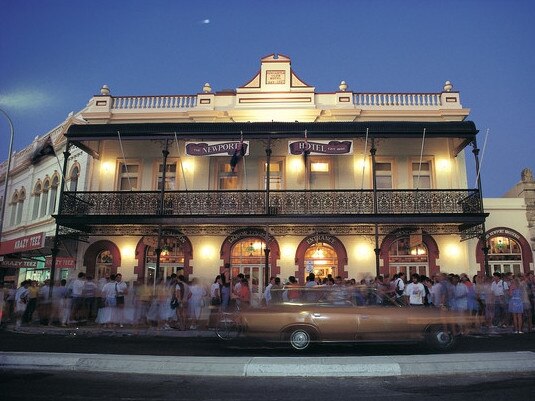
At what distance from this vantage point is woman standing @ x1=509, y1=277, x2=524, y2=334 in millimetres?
13250

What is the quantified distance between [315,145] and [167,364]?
11.7 metres

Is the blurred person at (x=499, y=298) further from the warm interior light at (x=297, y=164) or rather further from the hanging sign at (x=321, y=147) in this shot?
the warm interior light at (x=297, y=164)

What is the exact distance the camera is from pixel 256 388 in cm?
673

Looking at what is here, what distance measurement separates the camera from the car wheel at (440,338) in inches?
389

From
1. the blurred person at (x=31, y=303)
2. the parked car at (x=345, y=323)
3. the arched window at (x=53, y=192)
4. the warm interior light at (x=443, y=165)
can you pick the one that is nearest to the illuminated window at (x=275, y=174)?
the warm interior light at (x=443, y=165)

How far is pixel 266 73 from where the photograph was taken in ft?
71.8

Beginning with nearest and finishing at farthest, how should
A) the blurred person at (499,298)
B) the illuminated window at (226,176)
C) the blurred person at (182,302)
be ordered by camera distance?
the blurred person at (499,298)
the blurred person at (182,302)
the illuminated window at (226,176)

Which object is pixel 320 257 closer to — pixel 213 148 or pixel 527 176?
pixel 213 148

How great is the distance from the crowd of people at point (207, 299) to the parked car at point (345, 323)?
2841 millimetres

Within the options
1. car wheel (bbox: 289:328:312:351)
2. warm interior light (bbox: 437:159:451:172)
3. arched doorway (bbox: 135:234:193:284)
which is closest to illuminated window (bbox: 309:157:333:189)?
warm interior light (bbox: 437:159:451:172)

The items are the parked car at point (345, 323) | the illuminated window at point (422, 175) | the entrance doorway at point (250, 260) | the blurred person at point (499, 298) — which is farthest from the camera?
the illuminated window at point (422, 175)

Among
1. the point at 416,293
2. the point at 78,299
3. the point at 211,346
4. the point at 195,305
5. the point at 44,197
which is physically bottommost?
the point at 211,346

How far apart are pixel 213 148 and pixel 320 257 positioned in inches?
252

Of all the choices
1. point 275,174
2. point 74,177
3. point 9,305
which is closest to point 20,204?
point 74,177
